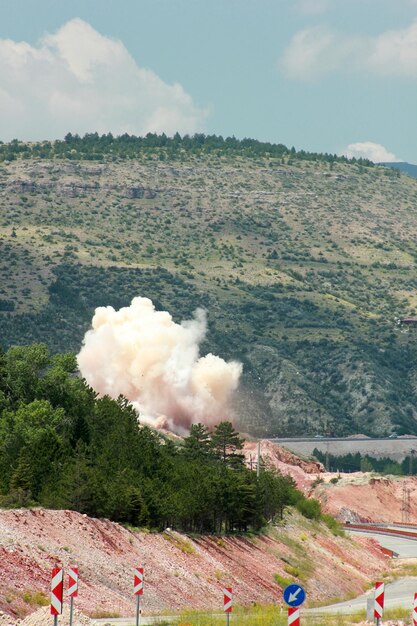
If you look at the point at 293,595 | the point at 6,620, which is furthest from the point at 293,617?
the point at 6,620

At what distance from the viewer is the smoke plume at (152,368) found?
6206 inches

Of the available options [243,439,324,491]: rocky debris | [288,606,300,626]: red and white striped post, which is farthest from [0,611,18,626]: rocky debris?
[243,439,324,491]: rocky debris

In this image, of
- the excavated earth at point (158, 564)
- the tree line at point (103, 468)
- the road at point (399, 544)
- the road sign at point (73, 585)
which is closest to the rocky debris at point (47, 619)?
the excavated earth at point (158, 564)

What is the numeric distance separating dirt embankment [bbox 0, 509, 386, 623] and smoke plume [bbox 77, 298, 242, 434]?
205 ft

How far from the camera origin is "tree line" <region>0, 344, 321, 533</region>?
80.2 meters

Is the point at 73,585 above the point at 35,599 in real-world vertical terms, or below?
above

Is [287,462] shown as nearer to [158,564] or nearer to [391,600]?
[391,600]

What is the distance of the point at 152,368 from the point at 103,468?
228 feet

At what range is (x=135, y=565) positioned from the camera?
233 ft

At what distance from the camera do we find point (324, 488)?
169625 millimetres

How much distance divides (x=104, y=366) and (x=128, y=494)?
255 feet

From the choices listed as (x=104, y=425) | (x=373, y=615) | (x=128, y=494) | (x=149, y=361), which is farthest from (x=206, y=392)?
(x=373, y=615)

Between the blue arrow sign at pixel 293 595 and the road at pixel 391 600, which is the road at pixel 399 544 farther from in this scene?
the blue arrow sign at pixel 293 595

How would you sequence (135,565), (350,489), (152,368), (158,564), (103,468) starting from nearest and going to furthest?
(135,565) → (158,564) → (103,468) → (152,368) → (350,489)
